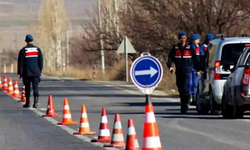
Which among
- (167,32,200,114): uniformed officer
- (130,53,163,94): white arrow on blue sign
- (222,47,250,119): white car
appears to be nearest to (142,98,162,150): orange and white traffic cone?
(130,53,163,94): white arrow on blue sign

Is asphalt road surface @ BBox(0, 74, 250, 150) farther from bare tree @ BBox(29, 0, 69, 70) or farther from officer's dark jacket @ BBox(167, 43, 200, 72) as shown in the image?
bare tree @ BBox(29, 0, 69, 70)

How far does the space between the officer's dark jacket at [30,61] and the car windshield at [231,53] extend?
19.7 ft

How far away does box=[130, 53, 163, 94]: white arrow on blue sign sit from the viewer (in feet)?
41.0

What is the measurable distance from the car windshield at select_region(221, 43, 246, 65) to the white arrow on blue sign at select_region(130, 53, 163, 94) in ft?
25.7

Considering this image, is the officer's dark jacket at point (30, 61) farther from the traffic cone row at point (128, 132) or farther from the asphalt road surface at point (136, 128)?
the traffic cone row at point (128, 132)

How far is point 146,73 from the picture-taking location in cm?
Answer: 1261

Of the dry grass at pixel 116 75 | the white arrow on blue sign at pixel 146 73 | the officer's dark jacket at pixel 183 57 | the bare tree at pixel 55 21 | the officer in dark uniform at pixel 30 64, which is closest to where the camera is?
the white arrow on blue sign at pixel 146 73

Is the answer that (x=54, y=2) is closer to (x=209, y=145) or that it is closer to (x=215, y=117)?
(x=215, y=117)

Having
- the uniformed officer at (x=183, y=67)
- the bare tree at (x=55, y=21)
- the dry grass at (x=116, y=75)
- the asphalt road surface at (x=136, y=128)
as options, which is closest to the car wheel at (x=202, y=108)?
the asphalt road surface at (x=136, y=128)

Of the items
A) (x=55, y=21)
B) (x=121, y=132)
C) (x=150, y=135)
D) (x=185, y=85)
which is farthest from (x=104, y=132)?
(x=55, y=21)

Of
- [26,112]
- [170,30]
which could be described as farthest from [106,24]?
[26,112]

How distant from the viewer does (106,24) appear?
187 ft

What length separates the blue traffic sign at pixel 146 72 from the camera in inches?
492

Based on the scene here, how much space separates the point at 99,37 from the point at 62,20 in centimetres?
4342
